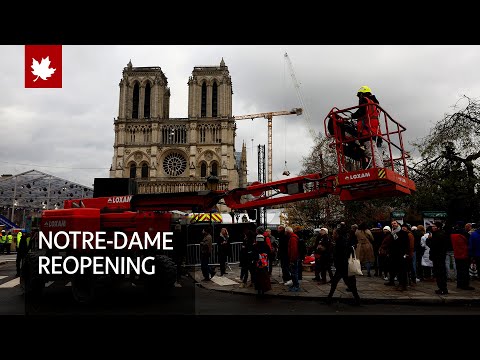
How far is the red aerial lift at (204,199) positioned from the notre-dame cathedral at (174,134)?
57.2 metres

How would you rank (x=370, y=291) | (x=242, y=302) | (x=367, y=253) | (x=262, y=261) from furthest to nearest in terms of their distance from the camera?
(x=367, y=253), (x=370, y=291), (x=262, y=261), (x=242, y=302)

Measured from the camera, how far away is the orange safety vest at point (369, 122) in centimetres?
665

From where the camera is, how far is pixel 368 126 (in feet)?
21.7

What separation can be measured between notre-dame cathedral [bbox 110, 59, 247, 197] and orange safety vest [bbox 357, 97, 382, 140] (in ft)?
197

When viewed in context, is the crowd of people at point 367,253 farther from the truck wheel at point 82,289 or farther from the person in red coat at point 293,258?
the truck wheel at point 82,289

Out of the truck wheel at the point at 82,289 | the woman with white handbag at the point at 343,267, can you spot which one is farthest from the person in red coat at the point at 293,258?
the truck wheel at the point at 82,289

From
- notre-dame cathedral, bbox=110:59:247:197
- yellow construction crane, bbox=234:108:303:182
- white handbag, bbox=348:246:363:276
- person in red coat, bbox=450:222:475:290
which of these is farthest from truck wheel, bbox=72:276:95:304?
yellow construction crane, bbox=234:108:303:182

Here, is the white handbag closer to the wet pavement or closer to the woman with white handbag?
the woman with white handbag

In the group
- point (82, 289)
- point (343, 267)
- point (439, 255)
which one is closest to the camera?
point (343, 267)

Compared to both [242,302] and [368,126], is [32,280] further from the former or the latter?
[368,126]

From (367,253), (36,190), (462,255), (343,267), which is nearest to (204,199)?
(343,267)

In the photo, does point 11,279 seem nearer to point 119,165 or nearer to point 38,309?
point 38,309

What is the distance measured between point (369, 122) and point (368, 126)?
7 cm

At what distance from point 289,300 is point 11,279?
9397mm
